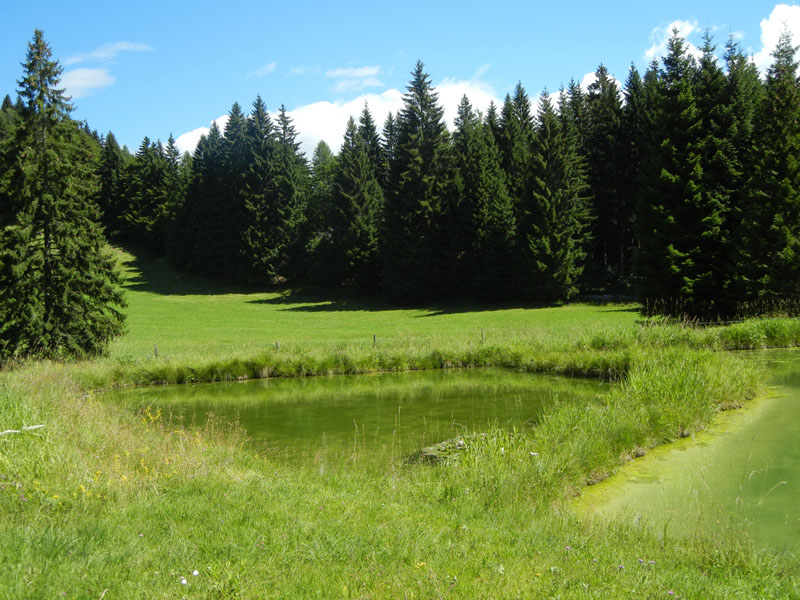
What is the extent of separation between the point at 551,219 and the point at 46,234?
3374 centimetres

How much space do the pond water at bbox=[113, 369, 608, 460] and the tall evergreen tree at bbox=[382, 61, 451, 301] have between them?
29125mm

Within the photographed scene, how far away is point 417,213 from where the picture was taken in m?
52.8

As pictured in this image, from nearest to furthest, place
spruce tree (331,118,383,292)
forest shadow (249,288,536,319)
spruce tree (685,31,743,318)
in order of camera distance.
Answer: spruce tree (685,31,743,318), forest shadow (249,288,536,319), spruce tree (331,118,383,292)

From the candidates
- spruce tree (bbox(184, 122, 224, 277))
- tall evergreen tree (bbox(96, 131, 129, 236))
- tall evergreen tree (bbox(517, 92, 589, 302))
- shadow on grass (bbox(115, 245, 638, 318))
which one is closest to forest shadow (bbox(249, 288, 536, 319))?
shadow on grass (bbox(115, 245, 638, 318))

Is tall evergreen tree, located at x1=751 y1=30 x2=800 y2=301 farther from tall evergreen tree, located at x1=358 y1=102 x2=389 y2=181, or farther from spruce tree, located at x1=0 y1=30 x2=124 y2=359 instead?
tall evergreen tree, located at x1=358 y1=102 x2=389 y2=181

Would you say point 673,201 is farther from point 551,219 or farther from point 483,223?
point 483,223

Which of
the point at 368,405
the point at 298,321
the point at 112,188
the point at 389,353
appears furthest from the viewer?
the point at 112,188

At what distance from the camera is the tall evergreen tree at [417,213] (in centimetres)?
5247

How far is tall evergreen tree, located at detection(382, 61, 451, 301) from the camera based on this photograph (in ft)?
172

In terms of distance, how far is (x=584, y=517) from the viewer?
7.66 m

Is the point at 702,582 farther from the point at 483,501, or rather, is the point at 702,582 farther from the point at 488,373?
the point at 488,373

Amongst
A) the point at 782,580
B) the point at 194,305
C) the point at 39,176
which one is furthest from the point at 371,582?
the point at 194,305

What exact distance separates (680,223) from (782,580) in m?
29.7

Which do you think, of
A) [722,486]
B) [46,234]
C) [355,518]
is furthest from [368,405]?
[46,234]
